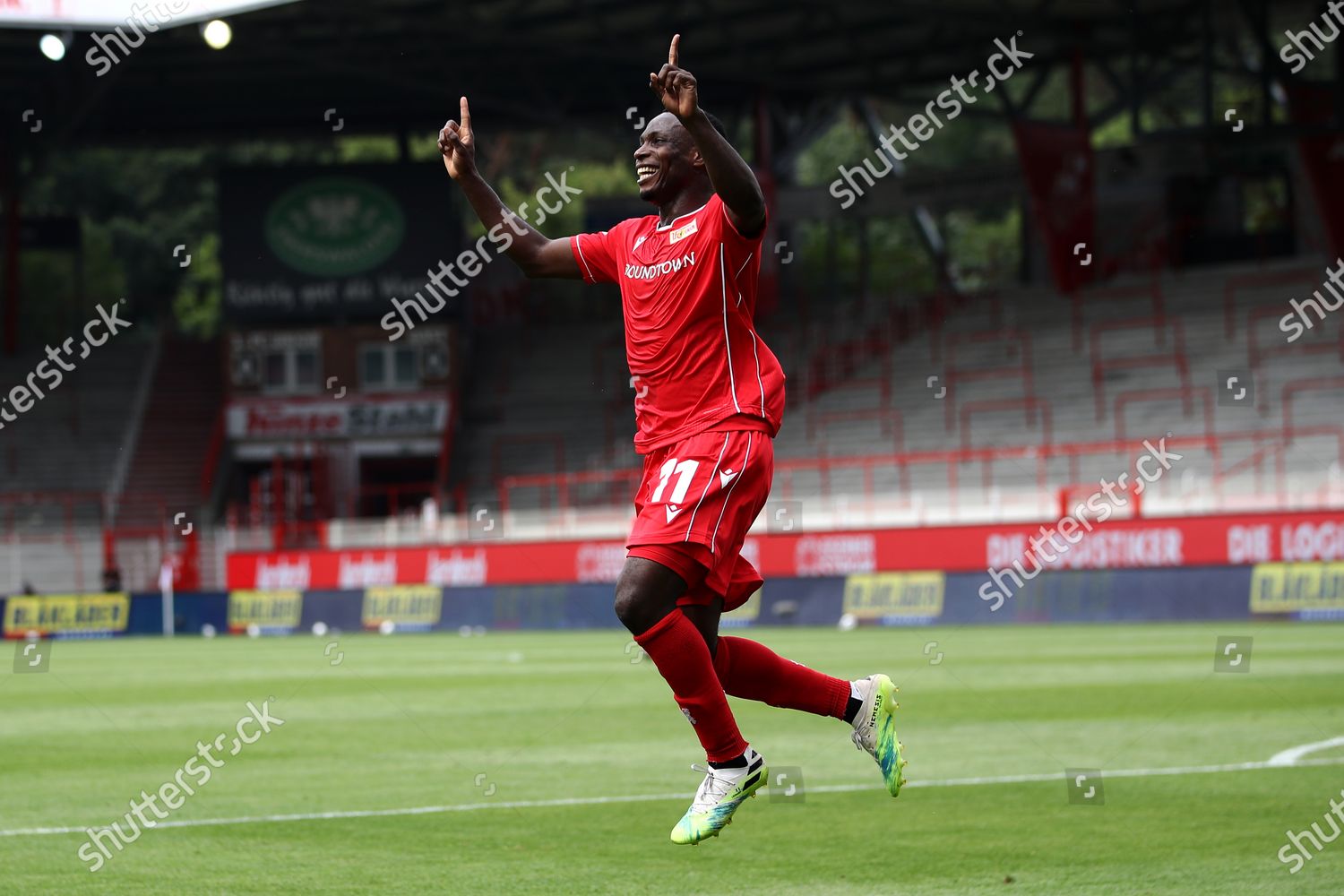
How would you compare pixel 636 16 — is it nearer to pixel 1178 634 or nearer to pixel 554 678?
pixel 1178 634

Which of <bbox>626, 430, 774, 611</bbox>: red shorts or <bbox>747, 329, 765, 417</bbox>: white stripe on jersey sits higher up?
<bbox>747, 329, 765, 417</bbox>: white stripe on jersey

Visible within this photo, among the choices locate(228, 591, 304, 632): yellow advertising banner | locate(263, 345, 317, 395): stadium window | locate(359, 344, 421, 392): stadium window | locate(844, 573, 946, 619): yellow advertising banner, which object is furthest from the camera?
locate(263, 345, 317, 395): stadium window

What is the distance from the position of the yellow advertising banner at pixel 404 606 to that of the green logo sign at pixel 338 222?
16.4 m

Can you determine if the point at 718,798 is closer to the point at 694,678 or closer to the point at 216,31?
the point at 694,678

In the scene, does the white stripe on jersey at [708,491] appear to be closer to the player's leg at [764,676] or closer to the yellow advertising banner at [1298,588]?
the player's leg at [764,676]

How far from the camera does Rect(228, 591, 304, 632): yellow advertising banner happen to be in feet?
112

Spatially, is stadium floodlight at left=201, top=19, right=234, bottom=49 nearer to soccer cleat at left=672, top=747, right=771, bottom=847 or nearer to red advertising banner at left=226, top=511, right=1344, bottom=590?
red advertising banner at left=226, top=511, right=1344, bottom=590

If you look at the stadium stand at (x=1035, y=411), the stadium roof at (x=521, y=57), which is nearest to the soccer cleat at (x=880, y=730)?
the stadium stand at (x=1035, y=411)

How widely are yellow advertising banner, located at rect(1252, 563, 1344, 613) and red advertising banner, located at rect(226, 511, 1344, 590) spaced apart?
108cm

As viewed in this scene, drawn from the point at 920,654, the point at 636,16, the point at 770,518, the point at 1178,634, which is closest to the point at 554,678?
the point at 920,654

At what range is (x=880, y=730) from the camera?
6.73 metres

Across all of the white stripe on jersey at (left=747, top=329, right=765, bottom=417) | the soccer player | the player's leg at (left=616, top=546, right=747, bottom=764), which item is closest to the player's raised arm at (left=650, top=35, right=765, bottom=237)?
the soccer player

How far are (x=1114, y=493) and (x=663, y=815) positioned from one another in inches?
857

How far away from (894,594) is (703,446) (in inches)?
913
